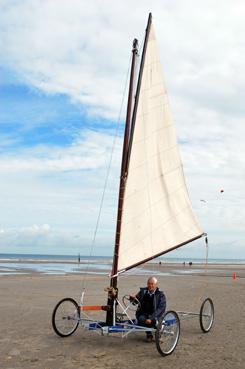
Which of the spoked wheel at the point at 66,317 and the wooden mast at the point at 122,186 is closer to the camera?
the wooden mast at the point at 122,186

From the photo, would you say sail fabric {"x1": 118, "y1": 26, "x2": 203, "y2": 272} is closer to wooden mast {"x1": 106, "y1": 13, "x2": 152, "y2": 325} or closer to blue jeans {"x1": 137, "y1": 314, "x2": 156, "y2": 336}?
wooden mast {"x1": 106, "y1": 13, "x2": 152, "y2": 325}

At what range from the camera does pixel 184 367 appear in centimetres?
741

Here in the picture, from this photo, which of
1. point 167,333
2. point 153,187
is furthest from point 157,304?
point 153,187

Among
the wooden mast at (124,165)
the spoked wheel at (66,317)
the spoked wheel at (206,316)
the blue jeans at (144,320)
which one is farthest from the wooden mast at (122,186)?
the spoked wheel at (206,316)

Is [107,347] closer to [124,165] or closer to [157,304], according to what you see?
[157,304]

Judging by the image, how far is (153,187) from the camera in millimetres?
9820

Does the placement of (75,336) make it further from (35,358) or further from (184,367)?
(184,367)

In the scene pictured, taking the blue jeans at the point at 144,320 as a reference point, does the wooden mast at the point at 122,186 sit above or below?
above

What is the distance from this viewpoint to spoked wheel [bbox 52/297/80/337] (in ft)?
30.6

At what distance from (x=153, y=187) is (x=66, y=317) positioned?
3.23 meters

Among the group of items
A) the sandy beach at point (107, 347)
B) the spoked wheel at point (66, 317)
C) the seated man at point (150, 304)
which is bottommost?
the sandy beach at point (107, 347)

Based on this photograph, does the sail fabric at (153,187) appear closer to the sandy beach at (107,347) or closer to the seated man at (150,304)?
the seated man at (150,304)

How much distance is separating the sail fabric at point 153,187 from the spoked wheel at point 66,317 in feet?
4.45

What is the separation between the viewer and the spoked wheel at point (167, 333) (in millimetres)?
7996
